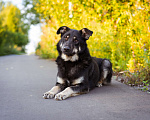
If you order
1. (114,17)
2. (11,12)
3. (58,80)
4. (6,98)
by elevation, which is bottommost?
(6,98)

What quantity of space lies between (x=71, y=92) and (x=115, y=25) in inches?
217

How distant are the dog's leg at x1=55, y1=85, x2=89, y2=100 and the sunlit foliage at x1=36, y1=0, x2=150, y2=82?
6.95ft

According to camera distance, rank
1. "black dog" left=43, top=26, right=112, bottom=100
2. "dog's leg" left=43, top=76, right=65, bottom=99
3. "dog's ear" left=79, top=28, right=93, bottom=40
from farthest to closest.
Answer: "dog's ear" left=79, top=28, right=93, bottom=40 < "black dog" left=43, top=26, right=112, bottom=100 < "dog's leg" left=43, top=76, right=65, bottom=99

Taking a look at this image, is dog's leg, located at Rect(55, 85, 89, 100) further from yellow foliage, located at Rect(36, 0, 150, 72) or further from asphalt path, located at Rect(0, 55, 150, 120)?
yellow foliage, located at Rect(36, 0, 150, 72)

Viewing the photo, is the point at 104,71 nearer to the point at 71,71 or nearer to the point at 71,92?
the point at 71,71

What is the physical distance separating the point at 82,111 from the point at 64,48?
164 centimetres

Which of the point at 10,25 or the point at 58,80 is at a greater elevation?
the point at 10,25

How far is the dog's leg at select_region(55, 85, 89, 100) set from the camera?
4.25m

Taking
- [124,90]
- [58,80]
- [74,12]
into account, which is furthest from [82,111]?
[74,12]

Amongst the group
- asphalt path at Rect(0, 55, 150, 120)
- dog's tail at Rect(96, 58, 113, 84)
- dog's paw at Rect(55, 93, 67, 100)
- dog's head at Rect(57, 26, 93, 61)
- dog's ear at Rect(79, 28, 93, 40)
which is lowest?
asphalt path at Rect(0, 55, 150, 120)

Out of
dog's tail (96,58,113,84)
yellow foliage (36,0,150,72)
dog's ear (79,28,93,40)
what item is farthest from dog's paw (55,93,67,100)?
yellow foliage (36,0,150,72)

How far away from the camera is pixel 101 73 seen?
6.01 m

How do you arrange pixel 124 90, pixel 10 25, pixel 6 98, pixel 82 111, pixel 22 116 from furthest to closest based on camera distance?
pixel 10 25 → pixel 124 90 → pixel 6 98 → pixel 82 111 → pixel 22 116

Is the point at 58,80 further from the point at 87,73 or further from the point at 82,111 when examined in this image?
the point at 82,111
